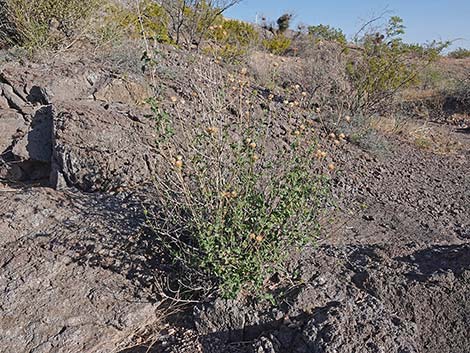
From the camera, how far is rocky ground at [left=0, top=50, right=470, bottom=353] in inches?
79.4

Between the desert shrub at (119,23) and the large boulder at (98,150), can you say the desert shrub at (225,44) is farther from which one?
the large boulder at (98,150)

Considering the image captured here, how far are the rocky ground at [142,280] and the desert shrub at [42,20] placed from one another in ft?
7.20

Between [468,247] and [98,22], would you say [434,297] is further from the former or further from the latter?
[98,22]

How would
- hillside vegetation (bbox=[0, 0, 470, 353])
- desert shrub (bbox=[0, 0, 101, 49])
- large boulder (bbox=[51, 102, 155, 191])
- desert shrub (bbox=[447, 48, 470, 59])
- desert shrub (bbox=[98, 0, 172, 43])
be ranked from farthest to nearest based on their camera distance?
desert shrub (bbox=[447, 48, 470, 59])
desert shrub (bbox=[98, 0, 172, 43])
desert shrub (bbox=[0, 0, 101, 49])
large boulder (bbox=[51, 102, 155, 191])
hillside vegetation (bbox=[0, 0, 470, 353])

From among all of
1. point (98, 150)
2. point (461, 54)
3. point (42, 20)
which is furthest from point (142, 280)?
point (461, 54)

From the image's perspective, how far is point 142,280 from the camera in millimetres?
2469

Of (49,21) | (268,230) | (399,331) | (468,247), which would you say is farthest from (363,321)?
(49,21)

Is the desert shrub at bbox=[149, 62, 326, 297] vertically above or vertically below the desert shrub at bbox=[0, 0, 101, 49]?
below

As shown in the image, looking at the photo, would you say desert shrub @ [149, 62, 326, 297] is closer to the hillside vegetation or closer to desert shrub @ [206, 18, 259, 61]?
the hillside vegetation

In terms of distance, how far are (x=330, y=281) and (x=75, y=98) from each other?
11.4 feet

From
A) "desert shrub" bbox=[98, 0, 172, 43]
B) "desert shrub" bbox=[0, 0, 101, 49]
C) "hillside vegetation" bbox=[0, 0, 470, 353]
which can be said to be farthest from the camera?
"desert shrub" bbox=[98, 0, 172, 43]

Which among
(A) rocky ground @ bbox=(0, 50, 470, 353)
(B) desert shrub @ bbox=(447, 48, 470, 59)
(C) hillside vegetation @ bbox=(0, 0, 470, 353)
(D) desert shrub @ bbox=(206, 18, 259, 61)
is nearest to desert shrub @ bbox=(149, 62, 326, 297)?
(C) hillside vegetation @ bbox=(0, 0, 470, 353)

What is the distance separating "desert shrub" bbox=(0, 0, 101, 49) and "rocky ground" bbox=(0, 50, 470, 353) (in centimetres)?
220

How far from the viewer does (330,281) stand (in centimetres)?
234
